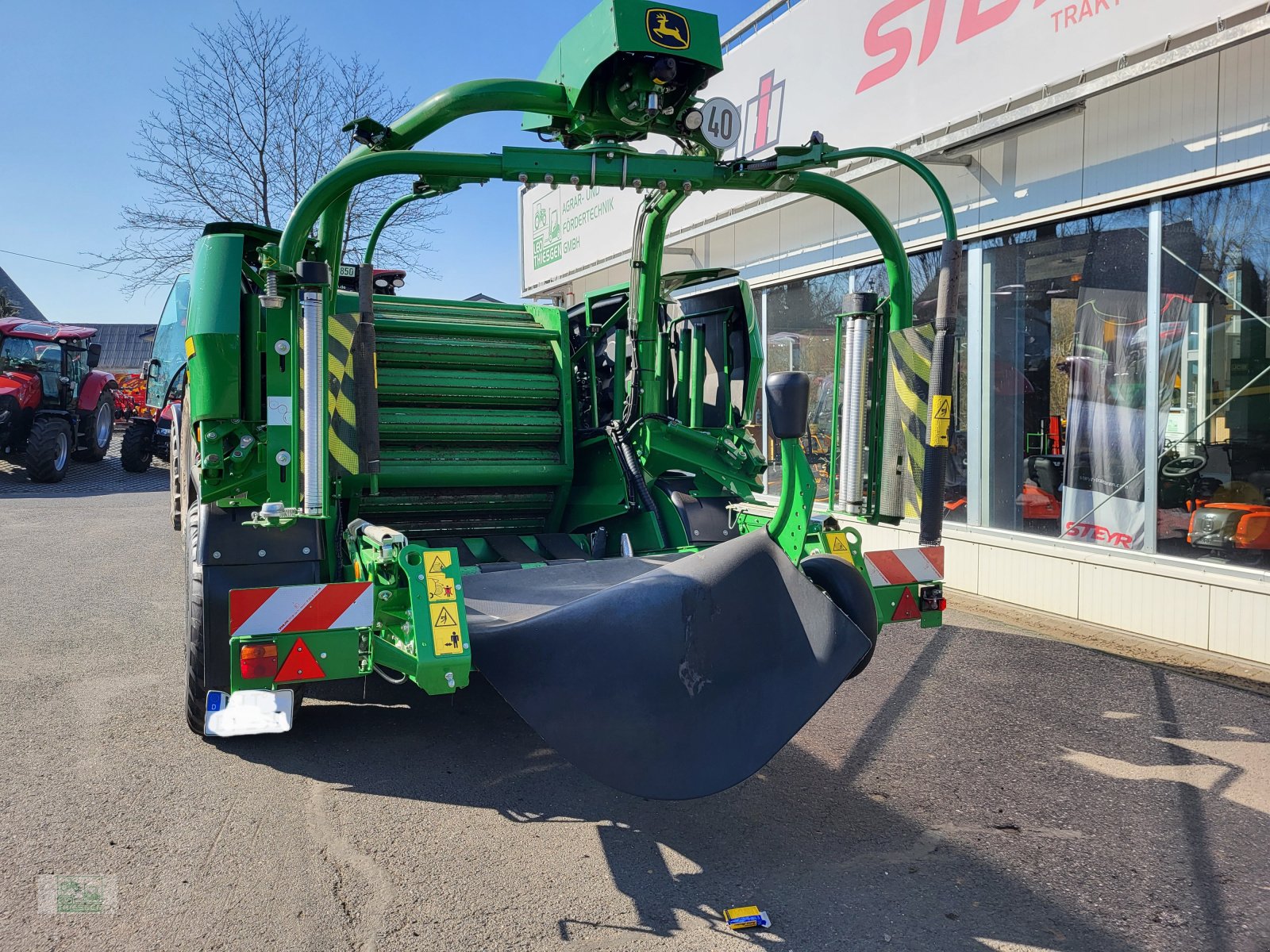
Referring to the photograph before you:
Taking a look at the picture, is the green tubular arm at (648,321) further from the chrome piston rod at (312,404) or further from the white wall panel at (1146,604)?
the white wall panel at (1146,604)

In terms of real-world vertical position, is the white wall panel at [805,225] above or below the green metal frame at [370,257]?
above

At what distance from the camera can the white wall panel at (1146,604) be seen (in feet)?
Answer: 19.2

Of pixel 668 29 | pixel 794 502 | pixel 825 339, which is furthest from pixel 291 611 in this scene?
pixel 825 339

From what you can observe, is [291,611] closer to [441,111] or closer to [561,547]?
[441,111]

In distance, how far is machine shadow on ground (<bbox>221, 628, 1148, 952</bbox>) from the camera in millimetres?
2855

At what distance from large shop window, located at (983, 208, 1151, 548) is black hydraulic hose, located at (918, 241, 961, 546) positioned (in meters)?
3.14

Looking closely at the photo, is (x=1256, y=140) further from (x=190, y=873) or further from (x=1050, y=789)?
(x=190, y=873)

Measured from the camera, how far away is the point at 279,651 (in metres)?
3.20

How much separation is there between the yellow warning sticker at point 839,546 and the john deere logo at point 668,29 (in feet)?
6.57

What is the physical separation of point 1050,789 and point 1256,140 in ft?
13.4

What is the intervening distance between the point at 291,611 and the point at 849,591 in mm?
1966

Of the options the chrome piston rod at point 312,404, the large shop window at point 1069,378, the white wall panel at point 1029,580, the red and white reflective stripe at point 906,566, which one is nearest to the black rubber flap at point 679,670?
the chrome piston rod at point 312,404

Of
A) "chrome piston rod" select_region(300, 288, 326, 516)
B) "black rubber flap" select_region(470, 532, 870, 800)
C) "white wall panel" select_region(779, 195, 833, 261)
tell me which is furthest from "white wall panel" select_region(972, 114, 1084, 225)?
"chrome piston rod" select_region(300, 288, 326, 516)

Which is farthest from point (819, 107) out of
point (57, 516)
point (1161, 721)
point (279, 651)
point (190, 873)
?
point (57, 516)
